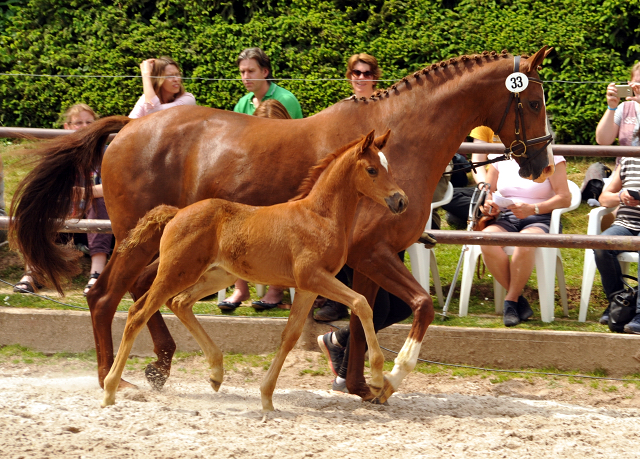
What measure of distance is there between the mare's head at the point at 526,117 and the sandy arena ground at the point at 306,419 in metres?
1.44

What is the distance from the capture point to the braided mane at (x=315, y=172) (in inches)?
161

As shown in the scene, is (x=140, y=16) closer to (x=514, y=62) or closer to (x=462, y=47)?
(x=462, y=47)

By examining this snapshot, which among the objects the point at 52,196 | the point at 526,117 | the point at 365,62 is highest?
the point at 365,62

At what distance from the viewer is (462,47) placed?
8352mm

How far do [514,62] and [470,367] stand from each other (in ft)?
7.15

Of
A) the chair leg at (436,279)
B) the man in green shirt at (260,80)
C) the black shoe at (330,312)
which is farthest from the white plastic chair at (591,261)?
the man in green shirt at (260,80)

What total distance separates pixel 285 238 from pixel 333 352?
1.35 m

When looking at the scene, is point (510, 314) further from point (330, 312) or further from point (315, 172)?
point (315, 172)

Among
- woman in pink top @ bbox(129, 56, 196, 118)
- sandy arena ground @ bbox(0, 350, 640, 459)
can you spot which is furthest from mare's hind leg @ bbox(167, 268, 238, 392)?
woman in pink top @ bbox(129, 56, 196, 118)

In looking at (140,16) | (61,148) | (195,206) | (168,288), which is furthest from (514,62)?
(140,16)

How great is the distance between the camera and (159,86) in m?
5.91

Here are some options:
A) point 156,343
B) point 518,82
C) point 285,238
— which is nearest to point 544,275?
point 518,82

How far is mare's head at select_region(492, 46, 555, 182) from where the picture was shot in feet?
14.2

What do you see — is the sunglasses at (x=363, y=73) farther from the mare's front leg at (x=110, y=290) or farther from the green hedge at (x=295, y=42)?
the green hedge at (x=295, y=42)
